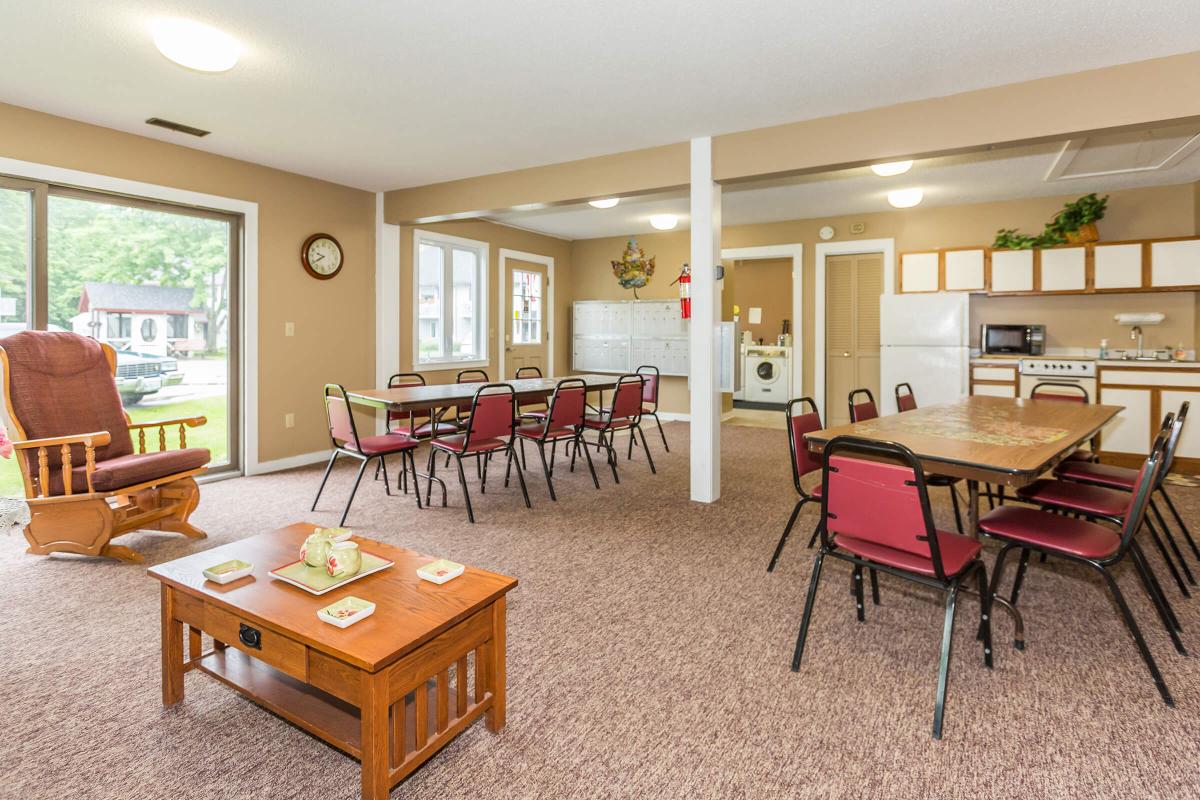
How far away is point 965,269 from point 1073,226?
893 mm

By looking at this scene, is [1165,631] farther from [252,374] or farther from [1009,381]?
[252,374]

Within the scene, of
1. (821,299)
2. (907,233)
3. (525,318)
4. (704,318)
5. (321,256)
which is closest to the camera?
(704,318)

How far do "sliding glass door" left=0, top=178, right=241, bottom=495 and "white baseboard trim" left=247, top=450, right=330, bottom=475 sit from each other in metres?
0.19

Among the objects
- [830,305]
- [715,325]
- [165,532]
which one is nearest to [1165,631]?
[715,325]

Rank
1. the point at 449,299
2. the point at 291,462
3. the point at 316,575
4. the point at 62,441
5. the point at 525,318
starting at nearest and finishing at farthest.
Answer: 1. the point at 316,575
2. the point at 62,441
3. the point at 291,462
4. the point at 449,299
5. the point at 525,318

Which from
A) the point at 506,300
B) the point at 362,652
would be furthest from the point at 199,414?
the point at 362,652

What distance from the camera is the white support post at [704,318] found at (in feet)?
13.7

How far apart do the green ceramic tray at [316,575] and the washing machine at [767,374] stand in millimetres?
7914

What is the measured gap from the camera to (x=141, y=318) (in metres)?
4.49

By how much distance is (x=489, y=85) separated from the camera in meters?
3.40

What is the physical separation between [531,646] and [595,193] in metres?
3.44

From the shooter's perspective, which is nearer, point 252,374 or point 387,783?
A: point 387,783

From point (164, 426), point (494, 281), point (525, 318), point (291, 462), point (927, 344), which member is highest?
point (494, 281)

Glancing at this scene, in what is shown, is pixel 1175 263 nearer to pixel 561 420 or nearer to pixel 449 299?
pixel 561 420
